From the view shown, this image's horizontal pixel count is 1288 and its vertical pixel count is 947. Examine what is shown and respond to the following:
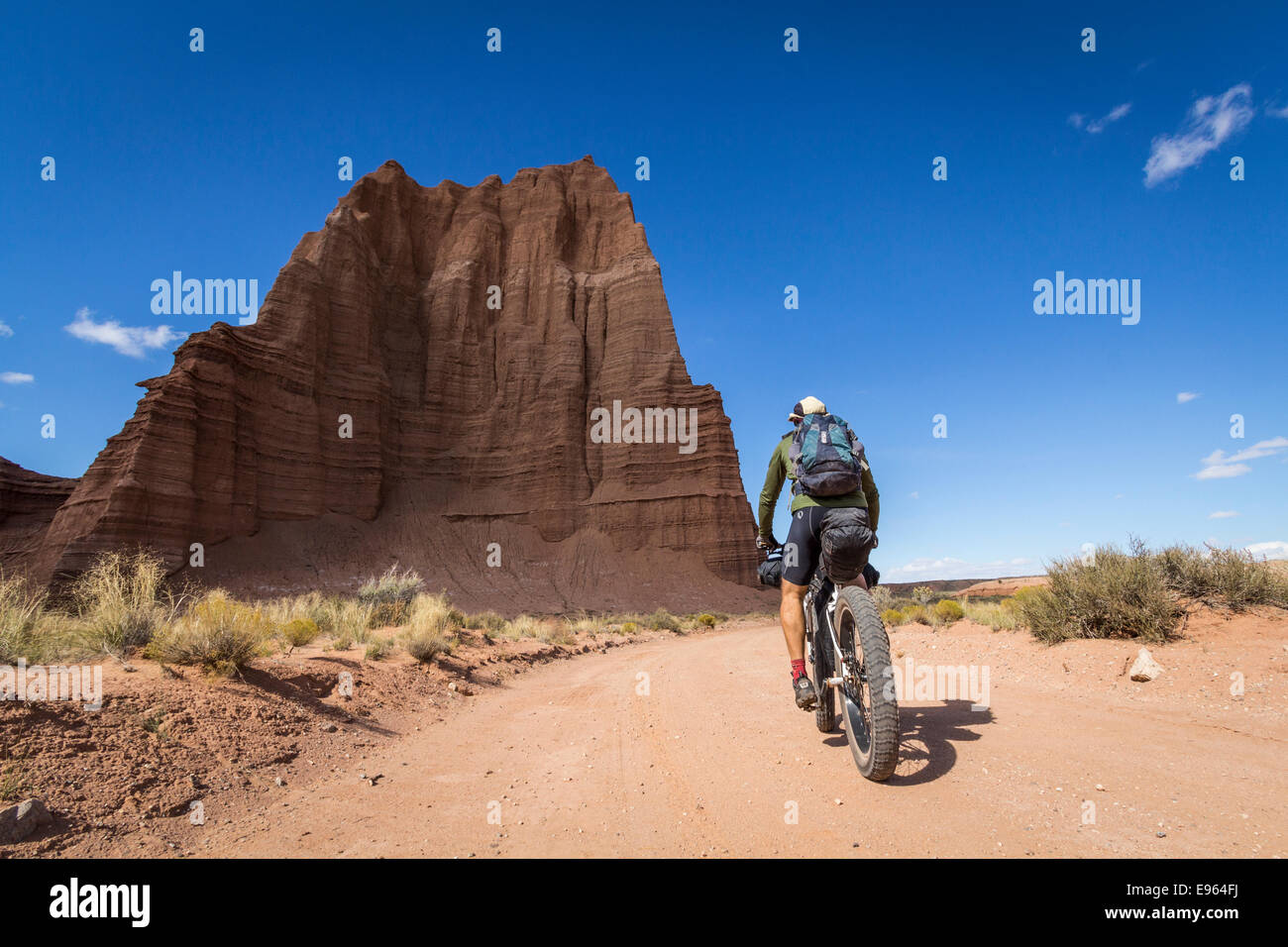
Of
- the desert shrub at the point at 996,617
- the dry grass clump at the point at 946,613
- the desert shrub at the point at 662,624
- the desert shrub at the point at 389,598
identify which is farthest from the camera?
the desert shrub at the point at 662,624

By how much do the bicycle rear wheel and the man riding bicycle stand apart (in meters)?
0.34

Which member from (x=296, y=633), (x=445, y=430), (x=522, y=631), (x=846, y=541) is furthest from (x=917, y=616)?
(x=445, y=430)

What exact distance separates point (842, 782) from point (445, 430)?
50.2 meters

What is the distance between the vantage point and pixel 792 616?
4.50 meters

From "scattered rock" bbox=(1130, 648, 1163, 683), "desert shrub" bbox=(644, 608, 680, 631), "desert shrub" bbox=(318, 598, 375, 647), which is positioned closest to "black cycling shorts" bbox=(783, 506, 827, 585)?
"scattered rock" bbox=(1130, 648, 1163, 683)

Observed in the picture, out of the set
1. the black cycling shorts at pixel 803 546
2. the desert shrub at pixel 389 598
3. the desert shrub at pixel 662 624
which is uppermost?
the black cycling shorts at pixel 803 546

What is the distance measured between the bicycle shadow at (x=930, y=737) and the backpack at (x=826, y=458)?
4.92 ft

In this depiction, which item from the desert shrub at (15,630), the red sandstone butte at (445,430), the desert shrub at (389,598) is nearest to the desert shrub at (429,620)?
the desert shrub at (389,598)

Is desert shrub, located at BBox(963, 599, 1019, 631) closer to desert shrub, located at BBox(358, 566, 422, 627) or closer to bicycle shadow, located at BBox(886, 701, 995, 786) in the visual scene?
bicycle shadow, located at BBox(886, 701, 995, 786)

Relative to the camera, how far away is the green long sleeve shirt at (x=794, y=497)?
4137 millimetres

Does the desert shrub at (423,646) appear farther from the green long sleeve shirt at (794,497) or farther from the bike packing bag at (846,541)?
the bike packing bag at (846,541)

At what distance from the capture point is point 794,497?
445cm

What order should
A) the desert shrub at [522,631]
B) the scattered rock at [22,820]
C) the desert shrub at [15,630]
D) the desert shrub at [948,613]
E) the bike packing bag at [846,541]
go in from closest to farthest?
the scattered rock at [22,820], the bike packing bag at [846,541], the desert shrub at [15,630], the desert shrub at [948,613], the desert shrub at [522,631]

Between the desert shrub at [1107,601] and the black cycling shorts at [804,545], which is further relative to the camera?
the desert shrub at [1107,601]
